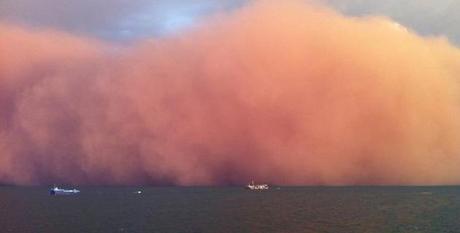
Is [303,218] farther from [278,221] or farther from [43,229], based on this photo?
[43,229]

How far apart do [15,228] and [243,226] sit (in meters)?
31.9

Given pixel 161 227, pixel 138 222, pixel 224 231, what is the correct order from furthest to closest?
pixel 138 222, pixel 161 227, pixel 224 231

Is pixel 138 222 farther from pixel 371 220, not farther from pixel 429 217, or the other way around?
pixel 429 217

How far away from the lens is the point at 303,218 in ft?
300

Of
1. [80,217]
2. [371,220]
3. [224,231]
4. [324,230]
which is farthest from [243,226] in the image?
[80,217]

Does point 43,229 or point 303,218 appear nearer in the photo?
point 43,229

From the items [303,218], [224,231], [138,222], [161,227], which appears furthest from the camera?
[303,218]

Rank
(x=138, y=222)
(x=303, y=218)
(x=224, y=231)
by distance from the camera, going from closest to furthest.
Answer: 1. (x=224, y=231)
2. (x=138, y=222)
3. (x=303, y=218)

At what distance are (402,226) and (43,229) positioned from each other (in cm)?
5043

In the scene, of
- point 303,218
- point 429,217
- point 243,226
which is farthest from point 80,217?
point 429,217

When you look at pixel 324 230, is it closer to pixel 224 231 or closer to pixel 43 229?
pixel 224 231

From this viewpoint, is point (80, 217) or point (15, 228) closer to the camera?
point (15, 228)

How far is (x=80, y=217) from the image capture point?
9262 centimetres

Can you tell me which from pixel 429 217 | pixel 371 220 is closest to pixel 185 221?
pixel 371 220
